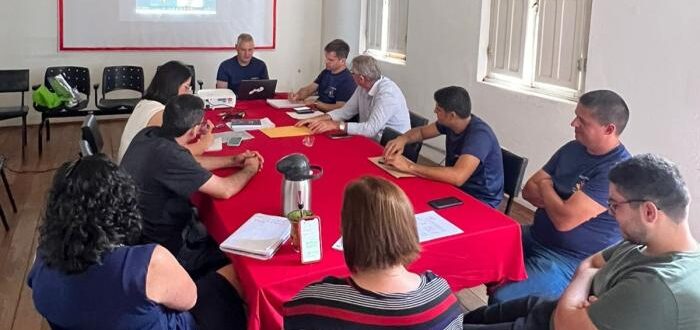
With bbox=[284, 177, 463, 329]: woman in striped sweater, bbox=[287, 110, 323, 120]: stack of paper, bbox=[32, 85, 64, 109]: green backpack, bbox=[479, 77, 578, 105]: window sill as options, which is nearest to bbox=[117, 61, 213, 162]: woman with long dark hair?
bbox=[287, 110, 323, 120]: stack of paper

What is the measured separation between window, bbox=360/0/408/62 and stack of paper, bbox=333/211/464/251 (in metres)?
4.35

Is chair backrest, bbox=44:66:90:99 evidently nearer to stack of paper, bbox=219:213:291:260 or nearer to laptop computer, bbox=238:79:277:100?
laptop computer, bbox=238:79:277:100

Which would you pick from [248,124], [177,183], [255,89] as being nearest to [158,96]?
[248,124]

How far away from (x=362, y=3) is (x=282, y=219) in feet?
17.4

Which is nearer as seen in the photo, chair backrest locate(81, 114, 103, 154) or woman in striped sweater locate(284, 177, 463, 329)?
woman in striped sweater locate(284, 177, 463, 329)

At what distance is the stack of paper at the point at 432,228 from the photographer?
6.54ft

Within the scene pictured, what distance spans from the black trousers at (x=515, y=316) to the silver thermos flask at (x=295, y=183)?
0.70 metres

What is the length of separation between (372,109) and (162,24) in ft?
13.4

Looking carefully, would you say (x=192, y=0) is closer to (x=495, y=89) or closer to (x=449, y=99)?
(x=495, y=89)

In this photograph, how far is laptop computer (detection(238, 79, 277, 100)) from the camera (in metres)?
4.76

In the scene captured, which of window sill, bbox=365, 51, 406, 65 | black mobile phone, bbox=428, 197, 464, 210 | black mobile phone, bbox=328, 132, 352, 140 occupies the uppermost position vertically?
window sill, bbox=365, 51, 406, 65

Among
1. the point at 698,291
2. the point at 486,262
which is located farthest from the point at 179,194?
the point at 698,291

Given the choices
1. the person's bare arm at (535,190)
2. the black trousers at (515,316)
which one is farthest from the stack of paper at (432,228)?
the person's bare arm at (535,190)

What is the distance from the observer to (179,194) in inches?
94.0
